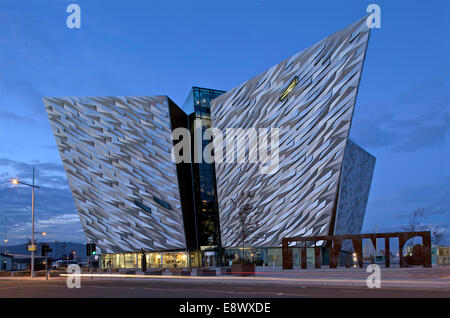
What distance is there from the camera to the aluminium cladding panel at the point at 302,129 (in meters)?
38.2

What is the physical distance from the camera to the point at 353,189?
186 feet

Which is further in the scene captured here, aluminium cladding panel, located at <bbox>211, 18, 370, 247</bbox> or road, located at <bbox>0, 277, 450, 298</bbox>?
aluminium cladding panel, located at <bbox>211, 18, 370, 247</bbox>

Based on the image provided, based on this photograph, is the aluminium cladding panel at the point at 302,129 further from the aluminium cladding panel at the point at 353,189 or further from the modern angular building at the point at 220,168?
the aluminium cladding panel at the point at 353,189

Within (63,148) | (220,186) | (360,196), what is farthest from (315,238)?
(63,148)

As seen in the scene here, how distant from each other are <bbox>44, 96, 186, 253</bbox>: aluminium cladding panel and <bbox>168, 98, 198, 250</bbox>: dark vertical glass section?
178 centimetres

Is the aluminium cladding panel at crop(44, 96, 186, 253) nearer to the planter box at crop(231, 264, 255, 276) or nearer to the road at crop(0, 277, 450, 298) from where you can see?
the planter box at crop(231, 264, 255, 276)

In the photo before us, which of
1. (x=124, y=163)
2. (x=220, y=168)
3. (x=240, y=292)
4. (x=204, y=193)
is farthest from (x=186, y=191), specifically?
(x=240, y=292)

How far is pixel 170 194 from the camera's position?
166ft

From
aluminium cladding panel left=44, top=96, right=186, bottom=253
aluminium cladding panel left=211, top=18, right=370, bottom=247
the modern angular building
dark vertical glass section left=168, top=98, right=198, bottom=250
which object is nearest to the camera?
aluminium cladding panel left=211, top=18, right=370, bottom=247

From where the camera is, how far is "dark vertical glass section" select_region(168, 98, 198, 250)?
52469mm

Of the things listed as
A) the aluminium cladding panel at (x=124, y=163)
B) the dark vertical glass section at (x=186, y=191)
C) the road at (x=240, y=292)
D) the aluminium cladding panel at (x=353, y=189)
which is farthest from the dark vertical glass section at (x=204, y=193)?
the road at (x=240, y=292)

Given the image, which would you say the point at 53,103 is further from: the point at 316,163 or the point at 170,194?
the point at 316,163

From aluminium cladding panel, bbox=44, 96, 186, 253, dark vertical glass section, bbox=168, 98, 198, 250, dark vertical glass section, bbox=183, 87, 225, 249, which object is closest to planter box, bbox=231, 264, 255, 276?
aluminium cladding panel, bbox=44, 96, 186, 253

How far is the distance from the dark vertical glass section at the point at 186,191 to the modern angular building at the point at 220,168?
0.44 feet
